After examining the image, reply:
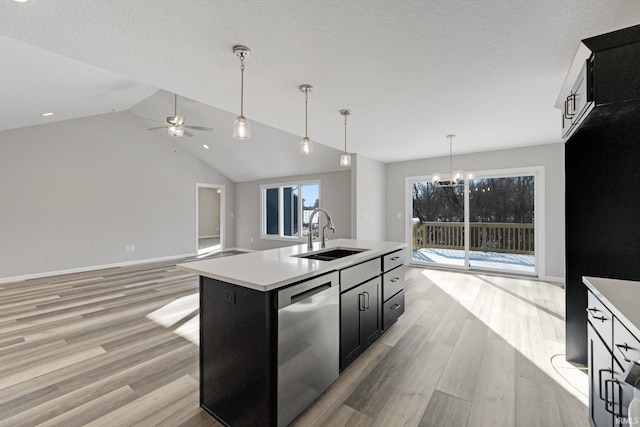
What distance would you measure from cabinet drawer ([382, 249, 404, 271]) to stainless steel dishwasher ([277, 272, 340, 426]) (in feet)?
2.92

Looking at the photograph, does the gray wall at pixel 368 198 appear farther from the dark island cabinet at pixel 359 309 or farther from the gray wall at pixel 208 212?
the gray wall at pixel 208 212

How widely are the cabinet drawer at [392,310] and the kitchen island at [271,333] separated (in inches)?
26.2

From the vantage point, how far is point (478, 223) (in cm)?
553

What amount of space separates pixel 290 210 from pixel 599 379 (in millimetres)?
7142

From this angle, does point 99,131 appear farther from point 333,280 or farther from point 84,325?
point 333,280

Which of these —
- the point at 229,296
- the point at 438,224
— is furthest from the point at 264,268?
the point at 438,224

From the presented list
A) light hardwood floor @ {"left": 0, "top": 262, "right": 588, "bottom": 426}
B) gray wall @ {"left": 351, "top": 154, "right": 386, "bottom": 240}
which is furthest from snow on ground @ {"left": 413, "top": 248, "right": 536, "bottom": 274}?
light hardwood floor @ {"left": 0, "top": 262, "right": 588, "bottom": 426}

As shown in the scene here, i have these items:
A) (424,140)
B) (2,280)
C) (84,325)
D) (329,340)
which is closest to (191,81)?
(329,340)

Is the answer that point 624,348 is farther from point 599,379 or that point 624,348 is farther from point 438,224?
point 438,224

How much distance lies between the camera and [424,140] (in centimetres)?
451

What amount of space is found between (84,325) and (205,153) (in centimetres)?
551

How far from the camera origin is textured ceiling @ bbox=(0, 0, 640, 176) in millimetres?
1567

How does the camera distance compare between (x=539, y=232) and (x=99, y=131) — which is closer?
(x=539, y=232)

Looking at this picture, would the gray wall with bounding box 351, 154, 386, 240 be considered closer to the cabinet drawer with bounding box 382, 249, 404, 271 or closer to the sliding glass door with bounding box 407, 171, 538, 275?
the sliding glass door with bounding box 407, 171, 538, 275
